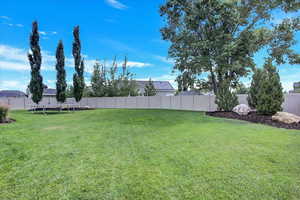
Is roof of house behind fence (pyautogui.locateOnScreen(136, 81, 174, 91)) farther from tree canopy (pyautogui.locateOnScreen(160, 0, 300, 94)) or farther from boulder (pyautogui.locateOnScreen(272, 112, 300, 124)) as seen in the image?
boulder (pyautogui.locateOnScreen(272, 112, 300, 124))

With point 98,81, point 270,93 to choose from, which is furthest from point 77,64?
point 270,93

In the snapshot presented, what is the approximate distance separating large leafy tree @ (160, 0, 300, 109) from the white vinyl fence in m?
1.59

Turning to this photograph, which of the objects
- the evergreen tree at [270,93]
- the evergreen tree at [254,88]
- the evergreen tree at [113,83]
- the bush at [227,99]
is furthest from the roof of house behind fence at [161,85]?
the evergreen tree at [270,93]

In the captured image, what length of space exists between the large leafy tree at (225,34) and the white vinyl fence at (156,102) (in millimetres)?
1594

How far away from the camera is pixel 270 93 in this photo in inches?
305

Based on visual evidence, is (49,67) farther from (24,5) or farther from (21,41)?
(24,5)

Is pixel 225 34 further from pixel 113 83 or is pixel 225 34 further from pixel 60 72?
pixel 113 83

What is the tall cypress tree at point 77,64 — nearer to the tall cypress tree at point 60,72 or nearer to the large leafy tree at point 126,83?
the tall cypress tree at point 60,72

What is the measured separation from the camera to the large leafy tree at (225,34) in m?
11.2

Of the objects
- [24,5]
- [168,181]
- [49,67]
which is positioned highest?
[24,5]

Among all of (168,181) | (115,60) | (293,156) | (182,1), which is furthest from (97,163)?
(115,60)

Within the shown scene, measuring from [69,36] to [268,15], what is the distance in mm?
16580

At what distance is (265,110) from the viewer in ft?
25.9

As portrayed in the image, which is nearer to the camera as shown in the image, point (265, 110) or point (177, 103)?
point (265, 110)
